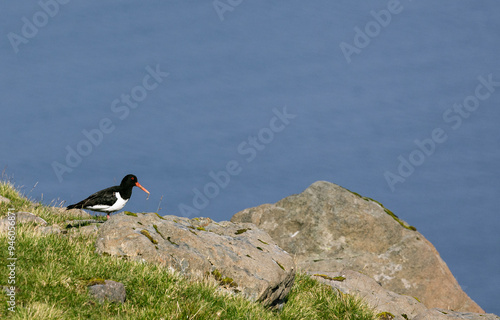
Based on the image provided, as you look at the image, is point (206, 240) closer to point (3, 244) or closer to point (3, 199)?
point (3, 244)

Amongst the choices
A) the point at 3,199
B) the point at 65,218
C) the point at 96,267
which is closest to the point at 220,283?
the point at 96,267

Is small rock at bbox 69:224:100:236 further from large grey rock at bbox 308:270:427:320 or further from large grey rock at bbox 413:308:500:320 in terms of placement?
large grey rock at bbox 413:308:500:320

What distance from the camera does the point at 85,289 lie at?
9703mm

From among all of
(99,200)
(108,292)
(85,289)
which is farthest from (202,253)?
(99,200)

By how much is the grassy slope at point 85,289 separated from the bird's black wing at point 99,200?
3837mm

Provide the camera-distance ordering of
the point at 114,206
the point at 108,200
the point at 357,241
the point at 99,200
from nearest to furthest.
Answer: the point at 99,200 < the point at 108,200 < the point at 114,206 < the point at 357,241

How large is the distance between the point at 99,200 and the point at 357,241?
875cm

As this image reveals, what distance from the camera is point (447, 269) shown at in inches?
797

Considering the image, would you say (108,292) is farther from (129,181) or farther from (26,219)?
(129,181)

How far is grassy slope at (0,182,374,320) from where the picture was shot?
9148mm

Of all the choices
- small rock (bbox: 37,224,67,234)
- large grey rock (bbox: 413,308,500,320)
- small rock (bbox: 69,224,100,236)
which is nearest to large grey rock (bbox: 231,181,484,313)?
→ large grey rock (bbox: 413,308,500,320)

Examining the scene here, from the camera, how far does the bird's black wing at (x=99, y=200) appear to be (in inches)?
642

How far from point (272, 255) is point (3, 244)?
216 inches

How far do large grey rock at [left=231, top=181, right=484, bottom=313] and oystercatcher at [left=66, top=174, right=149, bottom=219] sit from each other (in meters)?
5.31
